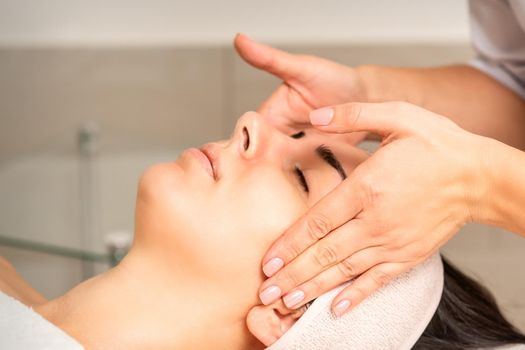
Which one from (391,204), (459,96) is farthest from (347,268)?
(459,96)

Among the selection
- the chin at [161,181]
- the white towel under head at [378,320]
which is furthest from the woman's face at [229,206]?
the white towel under head at [378,320]

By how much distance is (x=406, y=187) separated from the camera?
3.67 feet

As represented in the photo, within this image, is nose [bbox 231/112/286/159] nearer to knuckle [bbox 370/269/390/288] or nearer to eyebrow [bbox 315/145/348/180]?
eyebrow [bbox 315/145/348/180]

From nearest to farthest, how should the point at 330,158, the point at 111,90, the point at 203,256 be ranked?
the point at 203,256 < the point at 330,158 < the point at 111,90

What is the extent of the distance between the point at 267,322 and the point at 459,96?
0.70 m

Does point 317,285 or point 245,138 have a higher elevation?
point 245,138

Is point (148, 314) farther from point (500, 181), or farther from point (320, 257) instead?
point (500, 181)

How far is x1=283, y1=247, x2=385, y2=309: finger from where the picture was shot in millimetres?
1152

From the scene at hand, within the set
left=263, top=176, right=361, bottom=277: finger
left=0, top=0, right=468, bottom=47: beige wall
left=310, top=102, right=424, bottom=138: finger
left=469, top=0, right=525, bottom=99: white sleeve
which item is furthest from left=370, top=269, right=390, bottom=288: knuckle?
left=0, top=0, right=468, bottom=47: beige wall

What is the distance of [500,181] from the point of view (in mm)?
1154

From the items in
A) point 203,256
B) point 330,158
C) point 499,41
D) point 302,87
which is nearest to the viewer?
point 203,256

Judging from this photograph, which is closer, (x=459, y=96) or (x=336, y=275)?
(x=336, y=275)

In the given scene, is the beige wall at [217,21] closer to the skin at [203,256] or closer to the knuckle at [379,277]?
the skin at [203,256]

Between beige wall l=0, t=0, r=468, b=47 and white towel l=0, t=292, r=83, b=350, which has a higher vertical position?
beige wall l=0, t=0, r=468, b=47
